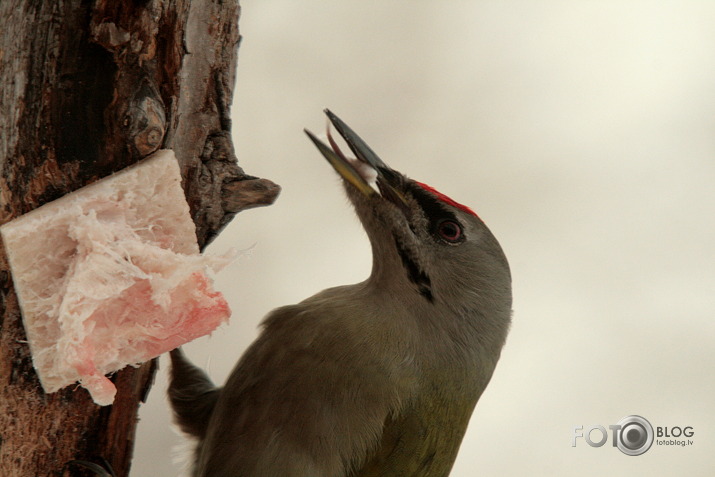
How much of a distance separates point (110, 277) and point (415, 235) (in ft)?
3.77

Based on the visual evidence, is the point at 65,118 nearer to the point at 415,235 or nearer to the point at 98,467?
the point at 98,467

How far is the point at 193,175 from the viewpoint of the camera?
6.81 feet

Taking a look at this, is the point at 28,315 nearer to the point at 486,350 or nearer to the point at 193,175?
the point at 193,175

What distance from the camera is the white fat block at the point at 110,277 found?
5.20 ft

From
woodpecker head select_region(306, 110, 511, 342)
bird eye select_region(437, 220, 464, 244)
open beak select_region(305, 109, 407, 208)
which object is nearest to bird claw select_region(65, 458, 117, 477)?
woodpecker head select_region(306, 110, 511, 342)

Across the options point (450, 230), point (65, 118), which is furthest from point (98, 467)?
point (450, 230)

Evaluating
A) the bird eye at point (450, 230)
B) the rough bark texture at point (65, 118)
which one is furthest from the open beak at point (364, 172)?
the rough bark texture at point (65, 118)

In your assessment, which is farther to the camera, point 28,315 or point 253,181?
point 253,181

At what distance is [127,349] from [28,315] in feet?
0.82

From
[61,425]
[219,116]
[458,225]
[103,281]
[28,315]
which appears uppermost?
[458,225]

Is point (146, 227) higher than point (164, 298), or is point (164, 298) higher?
point (146, 227)

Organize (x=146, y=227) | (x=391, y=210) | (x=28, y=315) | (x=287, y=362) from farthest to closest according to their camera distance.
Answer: (x=391, y=210)
(x=287, y=362)
(x=146, y=227)
(x=28, y=315)

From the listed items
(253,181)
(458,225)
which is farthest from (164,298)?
(458,225)

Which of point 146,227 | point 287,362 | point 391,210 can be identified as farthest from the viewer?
point 391,210
